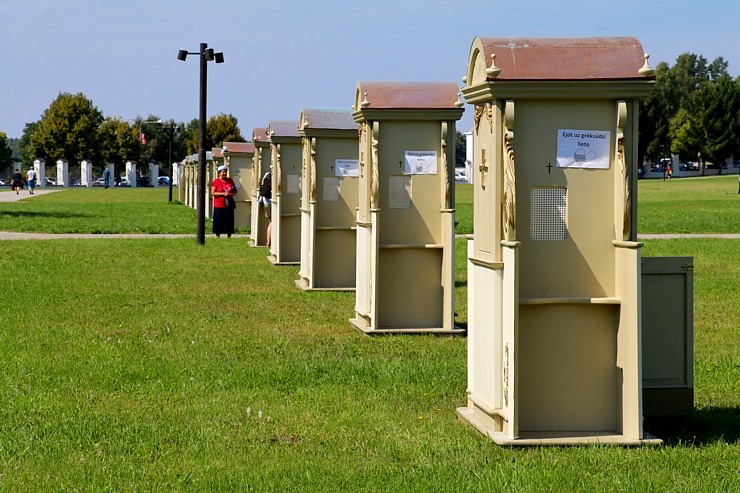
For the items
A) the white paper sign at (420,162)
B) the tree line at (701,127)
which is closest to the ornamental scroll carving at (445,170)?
the white paper sign at (420,162)

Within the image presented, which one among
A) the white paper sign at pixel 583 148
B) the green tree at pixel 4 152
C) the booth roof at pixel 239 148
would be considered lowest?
the white paper sign at pixel 583 148

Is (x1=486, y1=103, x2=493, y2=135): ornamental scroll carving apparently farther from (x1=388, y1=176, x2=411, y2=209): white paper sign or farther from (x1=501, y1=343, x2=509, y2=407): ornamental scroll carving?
(x1=388, y1=176, x2=411, y2=209): white paper sign

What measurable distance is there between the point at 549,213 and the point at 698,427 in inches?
62.9

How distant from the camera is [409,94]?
1207cm

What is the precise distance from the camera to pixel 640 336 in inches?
273

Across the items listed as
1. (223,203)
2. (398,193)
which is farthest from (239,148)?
(398,193)

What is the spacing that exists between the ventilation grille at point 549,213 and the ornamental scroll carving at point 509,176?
0.70 feet

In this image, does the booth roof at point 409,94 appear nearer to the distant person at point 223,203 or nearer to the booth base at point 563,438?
the booth base at point 563,438

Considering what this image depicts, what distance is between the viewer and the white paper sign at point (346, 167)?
53.3 ft

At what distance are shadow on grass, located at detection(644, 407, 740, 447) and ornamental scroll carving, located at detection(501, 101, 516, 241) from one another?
1496 millimetres

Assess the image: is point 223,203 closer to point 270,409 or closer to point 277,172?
point 277,172

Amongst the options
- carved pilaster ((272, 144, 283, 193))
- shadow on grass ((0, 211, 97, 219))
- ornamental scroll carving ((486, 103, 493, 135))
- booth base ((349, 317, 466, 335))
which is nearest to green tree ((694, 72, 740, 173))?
shadow on grass ((0, 211, 97, 219))

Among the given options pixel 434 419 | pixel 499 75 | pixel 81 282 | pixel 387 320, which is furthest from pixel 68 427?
pixel 81 282

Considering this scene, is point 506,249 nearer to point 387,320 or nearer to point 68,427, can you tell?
point 68,427
